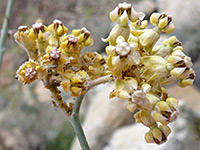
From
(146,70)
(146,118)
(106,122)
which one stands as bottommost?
(106,122)

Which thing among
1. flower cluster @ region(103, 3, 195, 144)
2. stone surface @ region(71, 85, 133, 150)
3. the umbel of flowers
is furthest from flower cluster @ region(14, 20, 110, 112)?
stone surface @ region(71, 85, 133, 150)

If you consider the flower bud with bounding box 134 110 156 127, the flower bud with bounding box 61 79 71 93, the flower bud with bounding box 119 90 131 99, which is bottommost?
the flower bud with bounding box 134 110 156 127

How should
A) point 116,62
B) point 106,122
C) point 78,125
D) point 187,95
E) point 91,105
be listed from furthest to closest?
point 91,105 < point 187,95 < point 106,122 < point 78,125 < point 116,62

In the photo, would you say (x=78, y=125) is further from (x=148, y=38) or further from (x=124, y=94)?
(x=148, y=38)

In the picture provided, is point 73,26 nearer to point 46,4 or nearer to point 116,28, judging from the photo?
point 46,4

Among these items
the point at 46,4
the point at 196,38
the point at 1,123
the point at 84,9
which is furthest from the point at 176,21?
the point at 1,123

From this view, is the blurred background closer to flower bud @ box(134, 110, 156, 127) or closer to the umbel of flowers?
the umbel of flowers

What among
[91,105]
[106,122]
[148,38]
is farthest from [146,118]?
[91,105]

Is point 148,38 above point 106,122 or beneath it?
above
